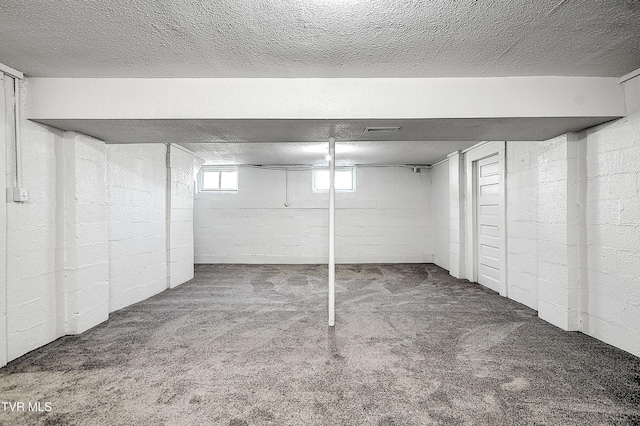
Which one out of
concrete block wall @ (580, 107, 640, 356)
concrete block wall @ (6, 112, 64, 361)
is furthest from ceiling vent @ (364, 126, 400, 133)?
concrete block wall @ (6, 112, 64, 361)

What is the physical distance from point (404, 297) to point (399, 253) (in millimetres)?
3382

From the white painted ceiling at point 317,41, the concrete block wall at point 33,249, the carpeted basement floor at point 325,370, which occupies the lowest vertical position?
the carpeted basement floor at point 325,370

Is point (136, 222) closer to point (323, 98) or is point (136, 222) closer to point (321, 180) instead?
point (323, 98)

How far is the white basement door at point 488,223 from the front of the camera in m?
5.17

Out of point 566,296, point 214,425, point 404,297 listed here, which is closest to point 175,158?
point 404,297

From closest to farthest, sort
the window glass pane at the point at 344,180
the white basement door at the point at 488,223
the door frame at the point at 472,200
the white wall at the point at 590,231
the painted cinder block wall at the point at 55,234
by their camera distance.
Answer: the painted cinder block wall at the point at 55,234
the white wall at the point at 590,231
the white basement door at the point at 488,223
the door frame at the point at 472,200
the window glass pane at the point at 344,180

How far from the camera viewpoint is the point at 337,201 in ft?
26.2

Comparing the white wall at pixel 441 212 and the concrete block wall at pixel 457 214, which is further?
the white wall at pixel 441 212

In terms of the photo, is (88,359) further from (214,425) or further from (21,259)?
(214,425)

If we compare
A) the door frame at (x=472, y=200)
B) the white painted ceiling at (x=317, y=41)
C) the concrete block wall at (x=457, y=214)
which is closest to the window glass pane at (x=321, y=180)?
the concrete block wall at (x=457, y=214)

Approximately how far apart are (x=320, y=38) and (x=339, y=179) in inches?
234

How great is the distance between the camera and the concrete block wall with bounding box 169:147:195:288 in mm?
5445

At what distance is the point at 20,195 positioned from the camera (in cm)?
273

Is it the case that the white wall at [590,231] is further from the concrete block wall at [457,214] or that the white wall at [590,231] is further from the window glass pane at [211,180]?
the window glass pane at [211,180]
